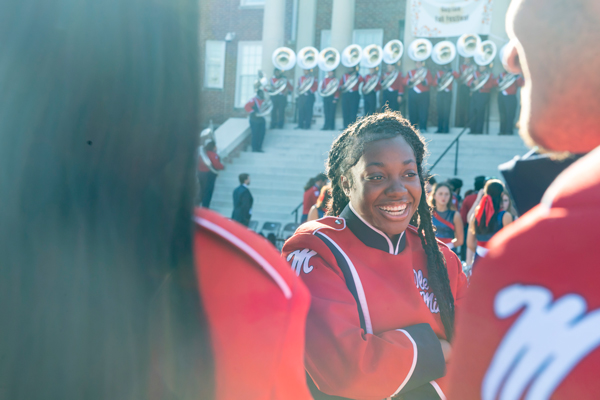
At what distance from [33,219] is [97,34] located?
0.26 meters

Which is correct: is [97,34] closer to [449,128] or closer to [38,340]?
[38,340]

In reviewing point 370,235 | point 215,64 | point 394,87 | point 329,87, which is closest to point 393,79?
point 394,87

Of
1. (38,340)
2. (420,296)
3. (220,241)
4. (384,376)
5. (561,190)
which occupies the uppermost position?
(561,190)

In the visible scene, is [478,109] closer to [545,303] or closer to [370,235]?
[370,235]

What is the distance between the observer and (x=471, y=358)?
27.1 inches

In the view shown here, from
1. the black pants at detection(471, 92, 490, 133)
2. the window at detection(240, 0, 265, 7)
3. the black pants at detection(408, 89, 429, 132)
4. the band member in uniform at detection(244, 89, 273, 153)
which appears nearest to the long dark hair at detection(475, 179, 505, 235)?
the black pants at detection(471, 92, 490, 133)

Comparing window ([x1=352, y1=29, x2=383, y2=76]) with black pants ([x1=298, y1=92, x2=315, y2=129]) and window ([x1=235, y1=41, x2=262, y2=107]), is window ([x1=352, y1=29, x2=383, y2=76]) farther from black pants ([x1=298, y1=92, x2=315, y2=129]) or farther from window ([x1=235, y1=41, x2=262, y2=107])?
black pants ([x1=298, y1=92, x2=315, y2=129])

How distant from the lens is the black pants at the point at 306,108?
16891 millimetres

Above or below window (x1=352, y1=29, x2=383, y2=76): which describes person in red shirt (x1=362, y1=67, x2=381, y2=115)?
below

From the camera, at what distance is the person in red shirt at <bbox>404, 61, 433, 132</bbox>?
15.5 m

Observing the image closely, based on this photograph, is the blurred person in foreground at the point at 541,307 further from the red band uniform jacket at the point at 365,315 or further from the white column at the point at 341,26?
the white column at the point at 341,26

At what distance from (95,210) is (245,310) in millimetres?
241

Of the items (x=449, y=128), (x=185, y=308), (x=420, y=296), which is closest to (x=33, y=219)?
(x=185, y=308)

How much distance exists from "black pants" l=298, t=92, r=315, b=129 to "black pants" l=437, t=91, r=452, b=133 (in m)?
3.96
